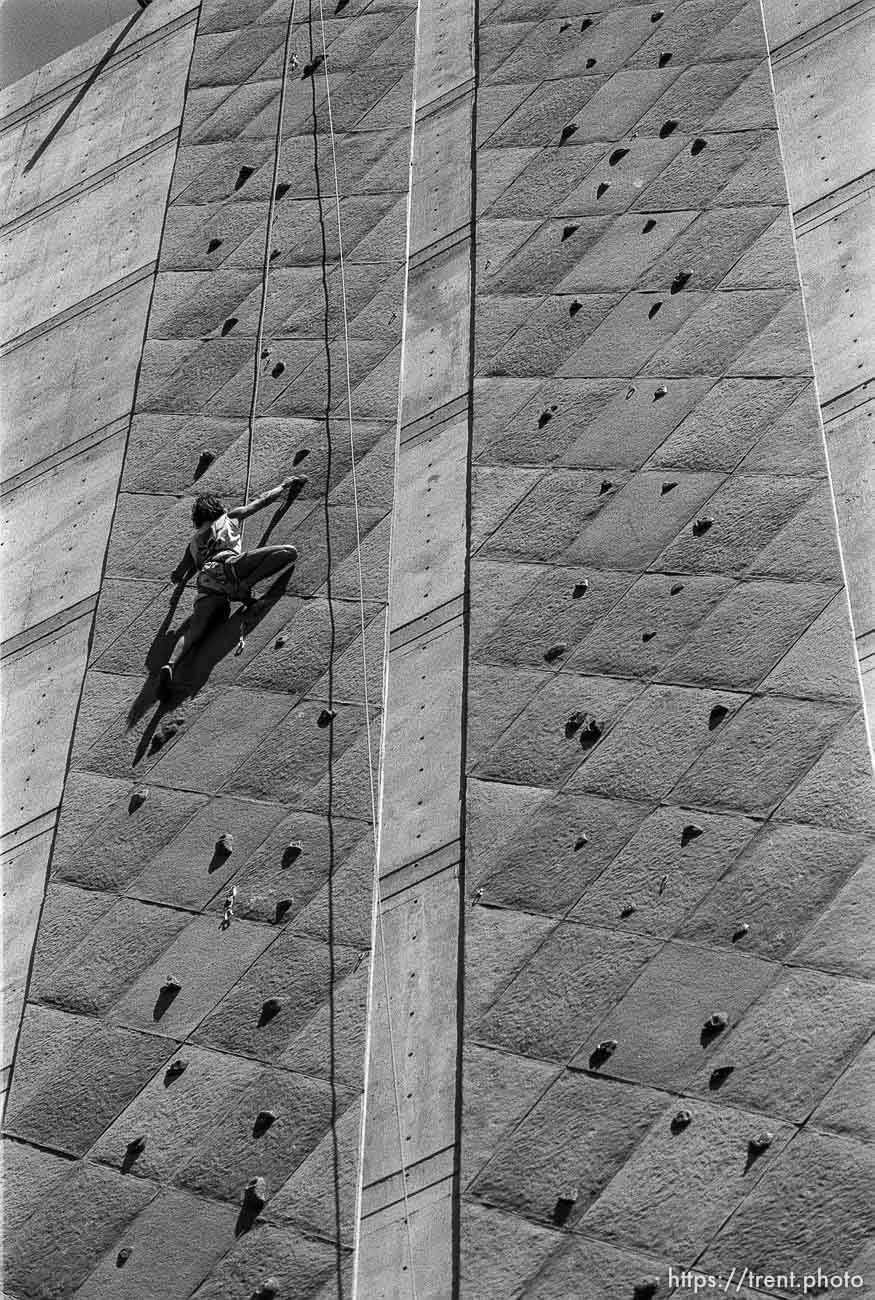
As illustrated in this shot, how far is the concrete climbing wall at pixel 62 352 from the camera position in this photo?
892 cm

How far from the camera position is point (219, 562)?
348 inches

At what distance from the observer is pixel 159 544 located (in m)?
9.56

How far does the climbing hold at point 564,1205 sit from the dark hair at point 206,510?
401cm

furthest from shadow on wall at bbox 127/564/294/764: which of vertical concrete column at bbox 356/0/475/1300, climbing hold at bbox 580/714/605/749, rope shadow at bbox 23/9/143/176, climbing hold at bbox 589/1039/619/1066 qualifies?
rope shadow at bbox 23/9/143/176

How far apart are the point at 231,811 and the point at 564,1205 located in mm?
2674

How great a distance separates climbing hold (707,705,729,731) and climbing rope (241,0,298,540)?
9.97 ft

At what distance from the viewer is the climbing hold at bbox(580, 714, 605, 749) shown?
25.5 ft

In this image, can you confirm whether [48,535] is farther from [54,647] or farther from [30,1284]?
[30,1284]

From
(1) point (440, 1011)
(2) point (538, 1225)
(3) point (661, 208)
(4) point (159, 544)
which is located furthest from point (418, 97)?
(2) point (538, 1225)

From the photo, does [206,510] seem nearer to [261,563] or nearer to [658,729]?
[261,563]

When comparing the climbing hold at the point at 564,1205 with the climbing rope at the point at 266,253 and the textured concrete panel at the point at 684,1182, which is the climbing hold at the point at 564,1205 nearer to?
the textured concrete panel at the point at 684,1182

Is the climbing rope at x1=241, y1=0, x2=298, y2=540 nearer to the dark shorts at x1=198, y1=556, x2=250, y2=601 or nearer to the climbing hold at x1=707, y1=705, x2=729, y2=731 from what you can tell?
the dark shorts at x1=198, y1=556, x2=250, y2=601

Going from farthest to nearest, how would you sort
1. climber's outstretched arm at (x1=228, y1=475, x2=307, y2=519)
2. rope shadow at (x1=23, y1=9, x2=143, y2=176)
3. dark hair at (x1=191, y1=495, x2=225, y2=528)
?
1. rope shadow at (x1=23, y1=9, x2=143, y2=176)
2. climber's outstretched arm at (x1=228, y1=475, x2=307, y2=519)
3. dark hair at (x1=191, y1=495, x2=225, y2=528)

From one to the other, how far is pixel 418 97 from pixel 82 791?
18.7ft
